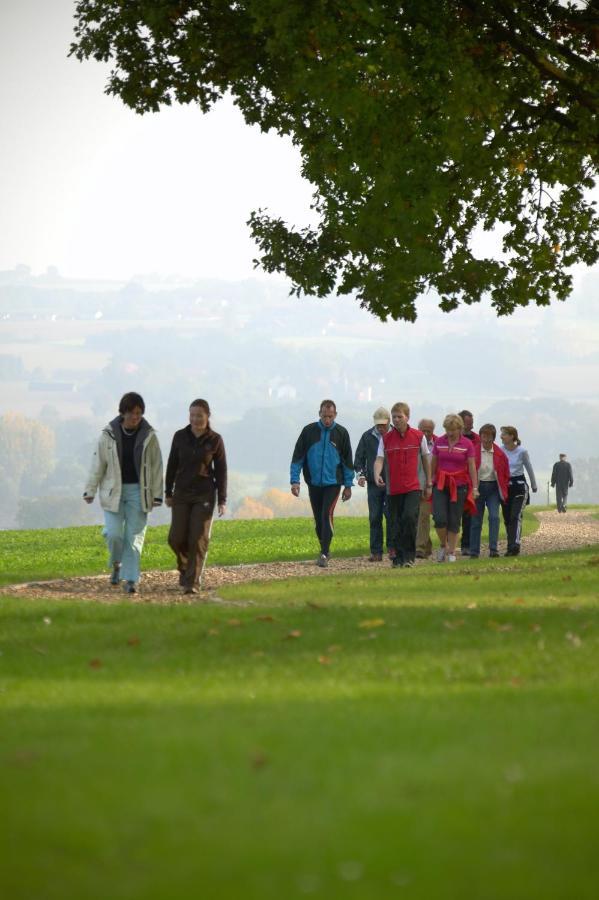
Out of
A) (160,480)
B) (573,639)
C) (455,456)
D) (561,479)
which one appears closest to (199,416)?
(160,480)

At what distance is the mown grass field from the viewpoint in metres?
4.55

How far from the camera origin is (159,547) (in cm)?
2792

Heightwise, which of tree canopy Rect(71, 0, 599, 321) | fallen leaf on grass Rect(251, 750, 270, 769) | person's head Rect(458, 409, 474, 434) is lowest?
fallen leaf on grass Rect(251, 750, 270, 769)

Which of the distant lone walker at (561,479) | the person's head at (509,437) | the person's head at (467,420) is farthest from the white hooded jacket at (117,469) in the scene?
the distant lone walker at (561,479)

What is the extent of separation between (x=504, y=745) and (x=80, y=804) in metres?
2.04

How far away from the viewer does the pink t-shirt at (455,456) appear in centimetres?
2001

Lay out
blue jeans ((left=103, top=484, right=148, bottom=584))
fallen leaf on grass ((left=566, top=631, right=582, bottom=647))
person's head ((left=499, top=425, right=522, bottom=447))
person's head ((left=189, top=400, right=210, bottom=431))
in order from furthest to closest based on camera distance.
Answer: person's head ((left=499, top=425, right=522, bottom=447))
blue jeans ((left=103, top=484, right=148, bottom=584))
person's head ((left=189, top=400, right=210, bottom=431))
fallen leaf on grass ((left=566, top=631, right=582, bottom=647))

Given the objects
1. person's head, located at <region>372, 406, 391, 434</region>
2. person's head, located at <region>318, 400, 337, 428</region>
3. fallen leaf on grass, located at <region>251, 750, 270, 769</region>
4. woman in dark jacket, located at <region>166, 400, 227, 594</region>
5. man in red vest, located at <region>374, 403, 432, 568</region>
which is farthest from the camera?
person's head, located at <region>372, 406, 391, 434</region>

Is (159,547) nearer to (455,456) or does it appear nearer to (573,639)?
(455,456)

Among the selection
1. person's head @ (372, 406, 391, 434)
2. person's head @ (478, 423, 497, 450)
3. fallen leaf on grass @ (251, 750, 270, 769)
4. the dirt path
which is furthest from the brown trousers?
fallen leaf on grass @ (251, 750, 270, 769)

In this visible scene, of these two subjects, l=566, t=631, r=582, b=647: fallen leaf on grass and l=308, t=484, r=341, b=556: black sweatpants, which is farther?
l=308, t=484, r=341, b=556: black sweatpants

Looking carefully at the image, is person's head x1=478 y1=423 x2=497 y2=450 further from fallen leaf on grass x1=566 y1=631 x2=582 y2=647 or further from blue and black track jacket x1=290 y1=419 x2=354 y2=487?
fallen leaf on grass x1=566 y1=631 x2=582 y2=647

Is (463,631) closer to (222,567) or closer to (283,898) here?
(283,898)

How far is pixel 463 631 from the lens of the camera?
11.0 metres
